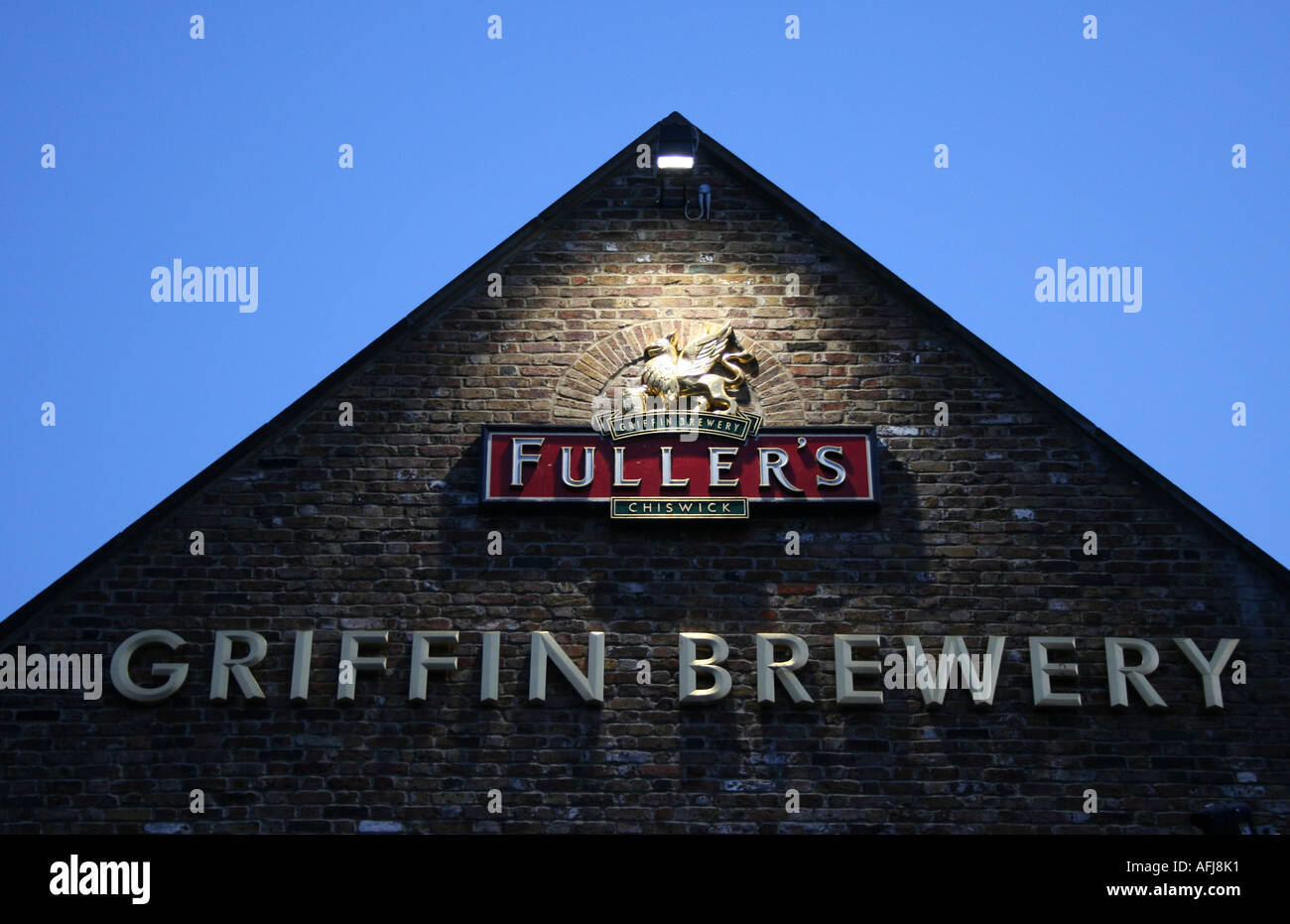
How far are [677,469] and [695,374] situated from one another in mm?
828

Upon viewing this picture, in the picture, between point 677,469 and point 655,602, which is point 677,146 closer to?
point 677,469

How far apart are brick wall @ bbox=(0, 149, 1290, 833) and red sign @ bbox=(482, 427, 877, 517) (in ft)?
0.57

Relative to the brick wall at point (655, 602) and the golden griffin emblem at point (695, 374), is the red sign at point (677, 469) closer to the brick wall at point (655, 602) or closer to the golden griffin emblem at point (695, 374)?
the brick wall at point (655, 602)

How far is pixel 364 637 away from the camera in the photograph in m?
13.2

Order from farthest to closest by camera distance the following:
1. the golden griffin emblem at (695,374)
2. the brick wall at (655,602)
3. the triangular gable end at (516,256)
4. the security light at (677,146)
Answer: the security light at (677,146), the golden griffin emblem at (695,374), the triangular gable end at (516,256), the brick wall at (655,602)

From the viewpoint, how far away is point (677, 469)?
1389 centimetres

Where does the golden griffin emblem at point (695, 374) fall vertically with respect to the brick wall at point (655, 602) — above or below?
above

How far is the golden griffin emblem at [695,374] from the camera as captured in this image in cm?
1412

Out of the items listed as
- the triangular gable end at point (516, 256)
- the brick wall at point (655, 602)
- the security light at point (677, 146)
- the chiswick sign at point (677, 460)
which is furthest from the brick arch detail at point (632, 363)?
the security light at point (677, 146)

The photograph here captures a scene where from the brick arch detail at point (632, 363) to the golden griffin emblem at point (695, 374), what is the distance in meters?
0.09

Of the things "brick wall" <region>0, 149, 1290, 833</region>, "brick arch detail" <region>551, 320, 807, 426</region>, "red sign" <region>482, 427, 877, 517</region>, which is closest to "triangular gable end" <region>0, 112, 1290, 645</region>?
"brick wall" <region>0, 149, 1290, 833</region>
